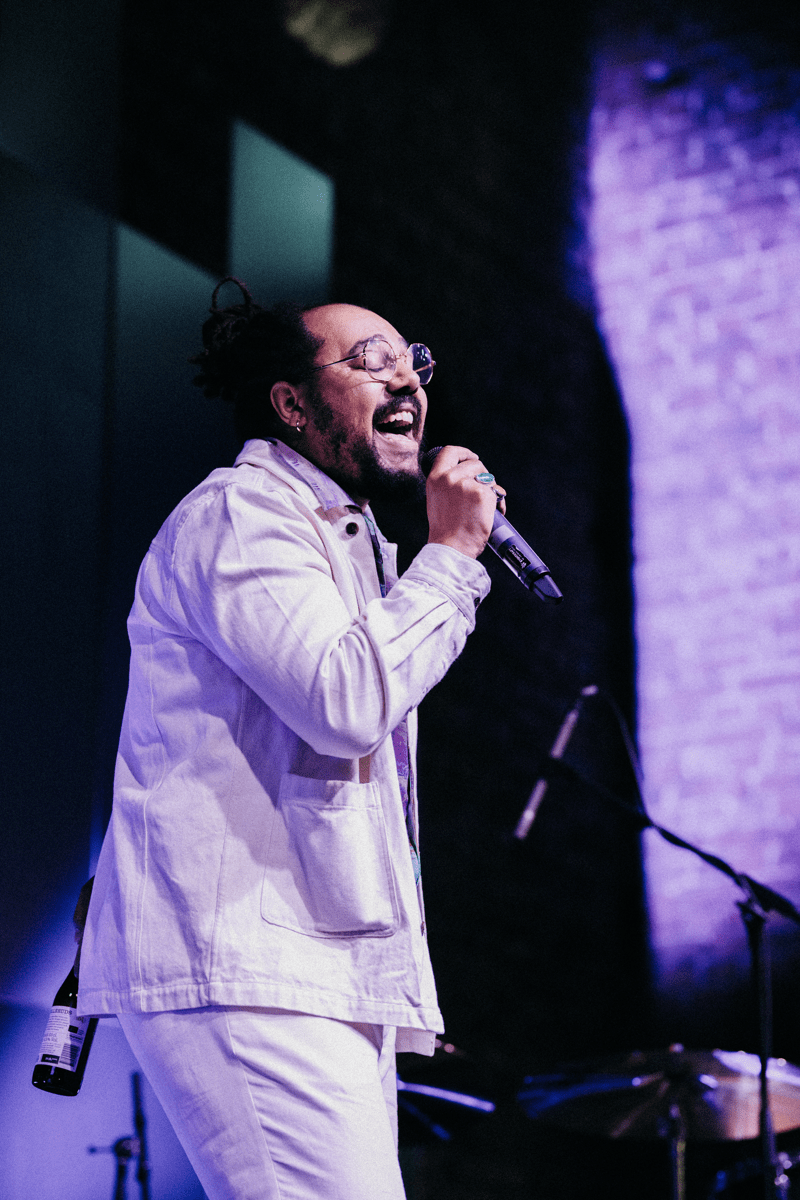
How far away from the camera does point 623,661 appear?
4902mm

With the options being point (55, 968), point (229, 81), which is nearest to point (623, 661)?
point (229, 81)

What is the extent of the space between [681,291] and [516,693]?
1.75 metres

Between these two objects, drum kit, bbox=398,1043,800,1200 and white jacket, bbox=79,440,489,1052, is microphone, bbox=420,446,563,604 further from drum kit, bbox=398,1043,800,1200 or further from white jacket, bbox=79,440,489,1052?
drum kit, bbox=398,1043,800,1200

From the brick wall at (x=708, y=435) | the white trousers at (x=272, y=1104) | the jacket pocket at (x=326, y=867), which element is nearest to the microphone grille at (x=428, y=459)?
the jacket pocket at (x=326, y=867)

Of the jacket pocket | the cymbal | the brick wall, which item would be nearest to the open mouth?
the jacket pocket

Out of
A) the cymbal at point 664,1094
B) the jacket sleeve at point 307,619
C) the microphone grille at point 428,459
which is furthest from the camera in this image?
the cymbal at point 664,1094

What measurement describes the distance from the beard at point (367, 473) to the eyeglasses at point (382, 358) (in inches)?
3.8

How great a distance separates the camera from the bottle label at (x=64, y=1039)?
1.63m

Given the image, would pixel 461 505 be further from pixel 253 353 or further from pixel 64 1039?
pixel 64 1039

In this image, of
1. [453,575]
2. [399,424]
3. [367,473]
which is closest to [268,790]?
[453,575]

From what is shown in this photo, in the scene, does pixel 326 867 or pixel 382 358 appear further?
pixel 382 358

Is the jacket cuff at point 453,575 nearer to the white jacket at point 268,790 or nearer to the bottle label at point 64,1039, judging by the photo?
the white jacket at point 268,790

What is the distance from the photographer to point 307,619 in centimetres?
153

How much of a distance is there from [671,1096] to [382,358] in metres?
→ 1.99
